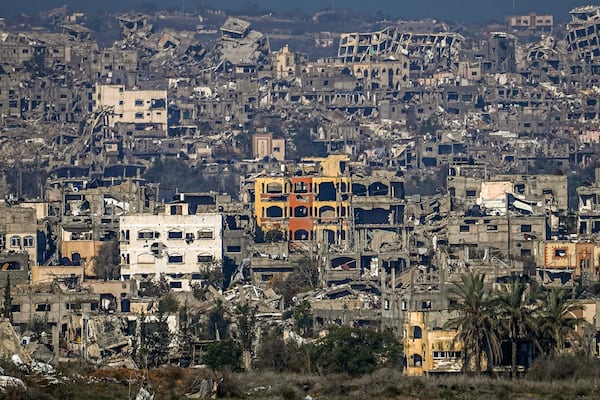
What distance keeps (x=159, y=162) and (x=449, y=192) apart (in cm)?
2471

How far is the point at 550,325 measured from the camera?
36.9 meters

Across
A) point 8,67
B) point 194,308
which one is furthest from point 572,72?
point 194,308

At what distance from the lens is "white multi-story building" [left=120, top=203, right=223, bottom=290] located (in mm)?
58812

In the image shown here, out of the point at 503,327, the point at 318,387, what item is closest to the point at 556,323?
the point at 503,327

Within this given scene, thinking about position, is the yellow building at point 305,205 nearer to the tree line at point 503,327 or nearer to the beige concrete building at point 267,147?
the beige concrete building at point 267,147

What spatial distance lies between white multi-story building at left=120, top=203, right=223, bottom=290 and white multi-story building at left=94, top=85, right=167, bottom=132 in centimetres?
3975

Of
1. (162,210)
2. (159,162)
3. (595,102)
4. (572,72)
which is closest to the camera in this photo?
(162,210)

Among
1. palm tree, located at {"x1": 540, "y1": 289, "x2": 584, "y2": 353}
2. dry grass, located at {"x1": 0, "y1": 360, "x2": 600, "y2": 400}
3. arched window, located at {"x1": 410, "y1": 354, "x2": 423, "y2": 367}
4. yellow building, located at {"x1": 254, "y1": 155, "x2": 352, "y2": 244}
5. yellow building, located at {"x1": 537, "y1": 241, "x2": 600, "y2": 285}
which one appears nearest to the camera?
dry grass, located at {"x1": 0, "y1": 360, "x2": 600, "y2": 400}

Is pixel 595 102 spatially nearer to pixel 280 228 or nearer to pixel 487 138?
pixel 487 138

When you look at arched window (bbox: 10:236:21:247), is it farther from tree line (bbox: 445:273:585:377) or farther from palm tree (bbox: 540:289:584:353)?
tree line (bbox: 445:273:585:377)

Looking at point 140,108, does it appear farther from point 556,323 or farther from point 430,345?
point 556,323

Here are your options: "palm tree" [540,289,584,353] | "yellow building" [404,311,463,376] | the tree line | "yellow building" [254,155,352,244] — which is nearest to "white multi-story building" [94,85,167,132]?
"yellow building" [254,155,352,244]

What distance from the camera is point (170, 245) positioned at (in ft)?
194

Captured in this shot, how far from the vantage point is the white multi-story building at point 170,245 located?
58.8m
